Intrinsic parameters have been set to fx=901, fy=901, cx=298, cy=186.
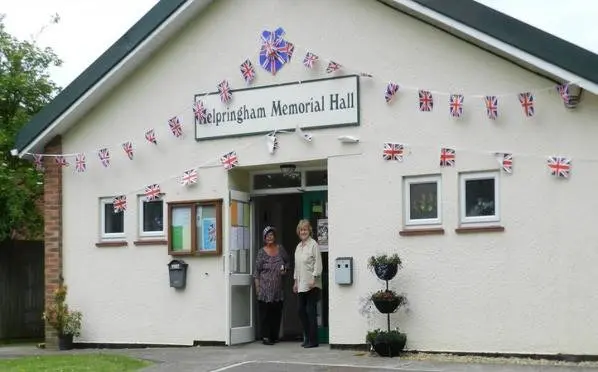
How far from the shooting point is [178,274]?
46.2 feet

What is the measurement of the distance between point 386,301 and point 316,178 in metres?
2.86

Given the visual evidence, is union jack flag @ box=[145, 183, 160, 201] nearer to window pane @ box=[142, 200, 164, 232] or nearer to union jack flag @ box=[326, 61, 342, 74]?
window pane @ box=[142, 200, 164, 232]

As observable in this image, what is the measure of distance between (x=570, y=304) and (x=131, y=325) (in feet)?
23.0

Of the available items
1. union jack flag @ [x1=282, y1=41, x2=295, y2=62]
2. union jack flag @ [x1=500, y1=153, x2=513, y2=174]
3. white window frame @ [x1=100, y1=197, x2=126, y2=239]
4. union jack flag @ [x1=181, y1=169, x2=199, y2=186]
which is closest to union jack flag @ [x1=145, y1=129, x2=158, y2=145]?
union jack flag @ [x1=181, y1=169, x2=199, y2=186]

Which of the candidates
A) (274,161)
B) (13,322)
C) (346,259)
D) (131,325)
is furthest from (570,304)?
(13,322)

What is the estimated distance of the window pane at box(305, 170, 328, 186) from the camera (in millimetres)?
14000

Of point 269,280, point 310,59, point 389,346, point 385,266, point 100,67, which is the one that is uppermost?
point 100,67

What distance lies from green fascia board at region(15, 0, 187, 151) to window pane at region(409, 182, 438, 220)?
15.0 feet

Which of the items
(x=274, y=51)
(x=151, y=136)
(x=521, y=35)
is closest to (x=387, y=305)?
(x=521, y=35)

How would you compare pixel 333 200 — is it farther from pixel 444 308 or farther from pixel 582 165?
pixel 582 165

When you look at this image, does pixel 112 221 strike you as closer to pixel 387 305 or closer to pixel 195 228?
pixel 195 228

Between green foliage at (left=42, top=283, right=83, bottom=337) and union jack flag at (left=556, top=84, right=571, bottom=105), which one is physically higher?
union jack flag at (left=556, top=84, right=571, bottom=105)

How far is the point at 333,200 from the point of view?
1300 cm

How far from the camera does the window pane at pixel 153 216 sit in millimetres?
14625
